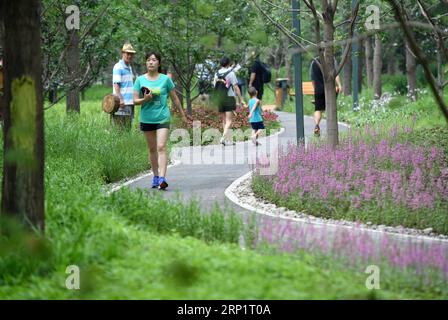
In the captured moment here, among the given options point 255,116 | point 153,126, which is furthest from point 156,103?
point 255,116

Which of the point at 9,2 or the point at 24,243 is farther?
the point at 9,2

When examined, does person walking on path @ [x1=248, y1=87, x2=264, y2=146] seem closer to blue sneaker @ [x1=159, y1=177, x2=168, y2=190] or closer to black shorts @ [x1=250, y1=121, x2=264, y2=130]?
black shorts @ [x1=250, y1=121, x2=264, y2=130]

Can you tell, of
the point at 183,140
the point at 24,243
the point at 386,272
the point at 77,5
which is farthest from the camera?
the point at 183,140

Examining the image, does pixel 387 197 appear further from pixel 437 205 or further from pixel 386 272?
pixel 386 272

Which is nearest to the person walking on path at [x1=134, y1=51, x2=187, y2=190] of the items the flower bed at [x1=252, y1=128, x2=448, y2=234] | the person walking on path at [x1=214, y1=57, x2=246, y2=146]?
the flower bed at [x1=252, y1=128, x2=448, y2=234]

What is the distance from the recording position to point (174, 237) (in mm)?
7863

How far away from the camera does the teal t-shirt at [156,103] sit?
42.9ft

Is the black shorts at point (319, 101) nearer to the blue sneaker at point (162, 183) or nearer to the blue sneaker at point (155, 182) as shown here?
the blue sneaker at point (155, 182)

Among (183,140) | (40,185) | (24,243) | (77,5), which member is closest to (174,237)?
(40,185)

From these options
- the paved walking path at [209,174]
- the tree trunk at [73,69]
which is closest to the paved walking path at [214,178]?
the paved walking path at [209,174]

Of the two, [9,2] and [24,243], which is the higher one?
[9,2]

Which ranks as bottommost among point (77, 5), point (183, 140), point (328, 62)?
point (183, 140)

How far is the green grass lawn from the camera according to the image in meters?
6.01
